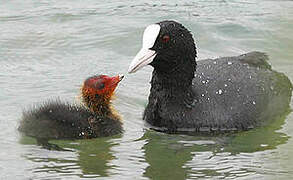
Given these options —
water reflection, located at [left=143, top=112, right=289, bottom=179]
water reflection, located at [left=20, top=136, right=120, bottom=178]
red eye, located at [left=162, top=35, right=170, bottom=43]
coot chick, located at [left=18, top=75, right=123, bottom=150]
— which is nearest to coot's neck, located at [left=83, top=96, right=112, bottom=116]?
coot chick, located at [left=18, top=75, right=123, bottom=150]

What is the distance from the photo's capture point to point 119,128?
6.77 meters

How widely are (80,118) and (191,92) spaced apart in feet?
3.67

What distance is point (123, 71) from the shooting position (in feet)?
28.6

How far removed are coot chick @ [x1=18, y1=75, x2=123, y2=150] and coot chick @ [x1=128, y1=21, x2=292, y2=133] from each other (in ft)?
1.40

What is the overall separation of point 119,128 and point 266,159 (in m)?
1.32

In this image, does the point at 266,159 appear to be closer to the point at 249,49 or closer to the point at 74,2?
the point at 249,49

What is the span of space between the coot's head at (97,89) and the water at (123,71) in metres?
0.36

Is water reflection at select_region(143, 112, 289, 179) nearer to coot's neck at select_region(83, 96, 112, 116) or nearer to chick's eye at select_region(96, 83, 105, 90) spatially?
coot's neck at select_region(83, 96, 112, 116)

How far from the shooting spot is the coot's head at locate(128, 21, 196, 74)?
6727mm

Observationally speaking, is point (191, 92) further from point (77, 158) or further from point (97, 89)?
point (77, 158)

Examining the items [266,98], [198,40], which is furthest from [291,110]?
[198,40]

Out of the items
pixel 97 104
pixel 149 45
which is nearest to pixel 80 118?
pixel 97 104

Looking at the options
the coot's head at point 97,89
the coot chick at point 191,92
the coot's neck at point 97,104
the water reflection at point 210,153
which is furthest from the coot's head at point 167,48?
the water reflection at point 210,153

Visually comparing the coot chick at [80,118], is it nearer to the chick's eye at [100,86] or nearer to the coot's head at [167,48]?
the chick's eye at [100,86]
